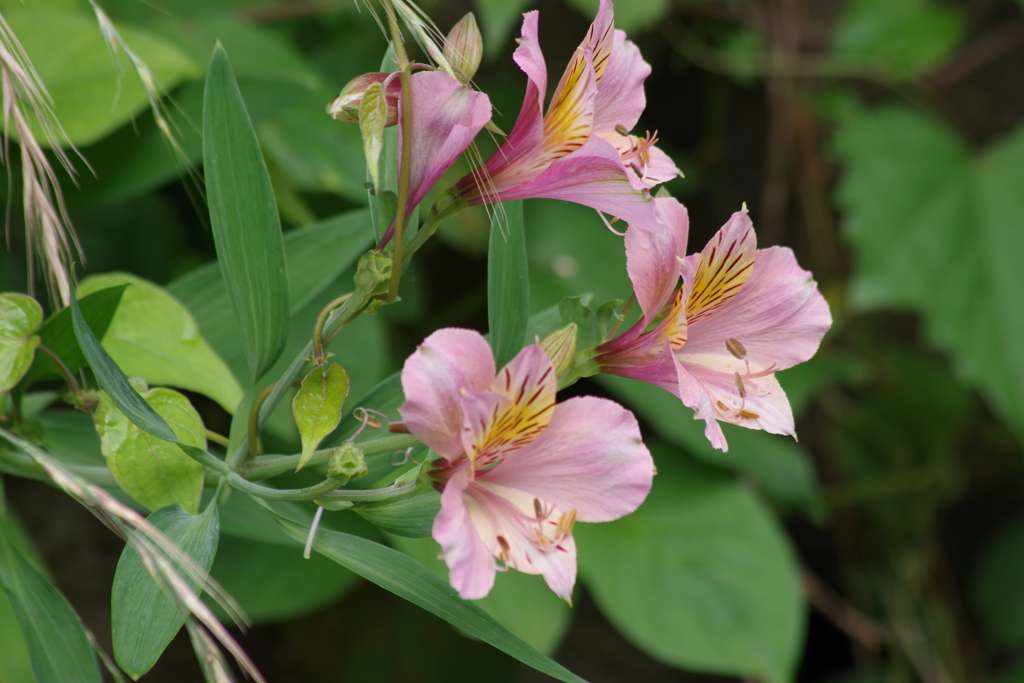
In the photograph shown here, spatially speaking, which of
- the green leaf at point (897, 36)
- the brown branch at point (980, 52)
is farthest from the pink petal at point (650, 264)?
the brown branch at point (980, 52)

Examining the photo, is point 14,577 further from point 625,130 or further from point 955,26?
point 955,26

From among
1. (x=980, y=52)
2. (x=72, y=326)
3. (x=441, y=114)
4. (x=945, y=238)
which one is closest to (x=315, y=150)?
(x=72, y=326)

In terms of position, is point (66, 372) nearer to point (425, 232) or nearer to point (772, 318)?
point (425, 232)

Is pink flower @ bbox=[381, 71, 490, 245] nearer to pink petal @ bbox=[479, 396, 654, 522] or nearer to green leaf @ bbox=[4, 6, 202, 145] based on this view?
pink petal @ bbox=[479, 396, 654, 522]

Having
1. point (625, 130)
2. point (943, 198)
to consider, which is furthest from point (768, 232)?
point (625, 130)

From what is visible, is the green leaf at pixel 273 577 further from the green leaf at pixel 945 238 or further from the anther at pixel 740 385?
the green leaf at pixel 945 238

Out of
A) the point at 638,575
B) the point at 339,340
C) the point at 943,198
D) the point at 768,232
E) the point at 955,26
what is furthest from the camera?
the point at 768,232
